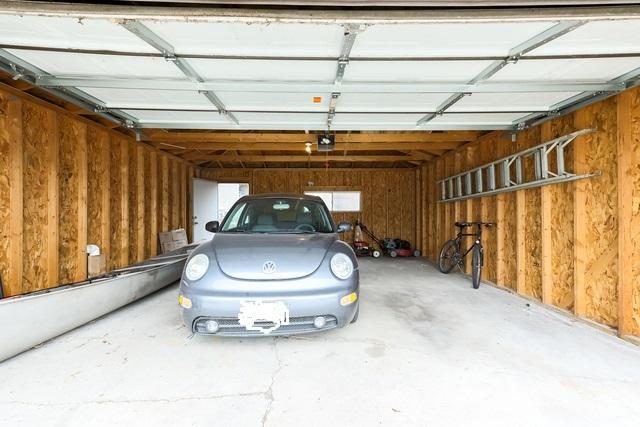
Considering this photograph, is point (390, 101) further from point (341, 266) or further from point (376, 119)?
point (341, 266)

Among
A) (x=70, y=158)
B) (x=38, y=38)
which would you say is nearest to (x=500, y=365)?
(x=38, y=38)

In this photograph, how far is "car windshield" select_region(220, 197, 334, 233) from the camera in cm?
301

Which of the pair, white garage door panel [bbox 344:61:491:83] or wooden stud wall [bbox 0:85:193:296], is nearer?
white garage door panel [bbox 344:61:491:83]

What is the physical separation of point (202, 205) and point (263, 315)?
6983 mm

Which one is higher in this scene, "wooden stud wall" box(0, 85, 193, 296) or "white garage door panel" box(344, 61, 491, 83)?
"white garage door panel" box(344, 61, 491, 83)

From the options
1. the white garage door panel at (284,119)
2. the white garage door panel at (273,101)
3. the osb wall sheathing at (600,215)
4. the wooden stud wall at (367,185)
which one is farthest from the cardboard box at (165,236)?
the osb wall sheathing at (600,215)

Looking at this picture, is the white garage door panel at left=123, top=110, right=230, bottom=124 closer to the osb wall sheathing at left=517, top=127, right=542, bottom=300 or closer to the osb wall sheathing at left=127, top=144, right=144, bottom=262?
the osb wall sheathing at left=127, top=144, right=144, bottom=262

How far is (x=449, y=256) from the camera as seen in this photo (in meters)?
5.76

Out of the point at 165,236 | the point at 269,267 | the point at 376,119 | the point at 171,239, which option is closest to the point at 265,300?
the point at 269,267

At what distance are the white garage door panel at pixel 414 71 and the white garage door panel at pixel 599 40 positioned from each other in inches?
17.0

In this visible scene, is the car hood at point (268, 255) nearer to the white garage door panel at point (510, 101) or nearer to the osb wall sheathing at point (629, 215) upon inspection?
the white garage door panel at point (510, 101)

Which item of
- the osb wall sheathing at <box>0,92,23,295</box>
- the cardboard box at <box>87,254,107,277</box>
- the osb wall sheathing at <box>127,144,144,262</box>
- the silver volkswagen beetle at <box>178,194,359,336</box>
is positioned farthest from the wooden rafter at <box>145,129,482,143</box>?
the silver volkswagen beetle at <box>178,194,359,336</box>

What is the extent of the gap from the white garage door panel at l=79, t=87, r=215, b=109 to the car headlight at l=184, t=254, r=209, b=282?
173 cm

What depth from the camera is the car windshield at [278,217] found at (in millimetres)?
3012
